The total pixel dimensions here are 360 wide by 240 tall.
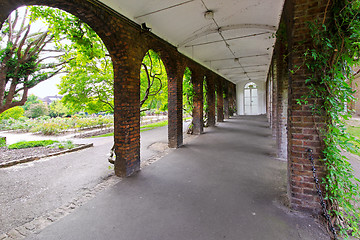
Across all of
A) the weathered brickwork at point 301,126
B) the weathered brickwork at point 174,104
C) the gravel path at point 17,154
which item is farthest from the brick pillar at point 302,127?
the gravel path at point 17,154

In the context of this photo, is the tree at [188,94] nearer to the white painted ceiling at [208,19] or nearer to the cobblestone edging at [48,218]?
the white painted ceiling at [208,19]

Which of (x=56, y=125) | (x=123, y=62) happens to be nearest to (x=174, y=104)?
(x=123, y=62)

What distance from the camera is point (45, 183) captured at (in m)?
3.43

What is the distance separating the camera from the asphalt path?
8.08 ft

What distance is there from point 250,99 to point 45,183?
19285mm

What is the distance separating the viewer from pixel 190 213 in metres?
2.18

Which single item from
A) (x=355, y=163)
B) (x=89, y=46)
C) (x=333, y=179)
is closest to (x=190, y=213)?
(x=333, y=179)

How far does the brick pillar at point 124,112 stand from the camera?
3.39 m

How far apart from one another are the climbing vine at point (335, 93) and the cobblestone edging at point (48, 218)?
3269 millimetres

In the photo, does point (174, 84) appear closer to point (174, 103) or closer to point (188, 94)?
point (174, 103)

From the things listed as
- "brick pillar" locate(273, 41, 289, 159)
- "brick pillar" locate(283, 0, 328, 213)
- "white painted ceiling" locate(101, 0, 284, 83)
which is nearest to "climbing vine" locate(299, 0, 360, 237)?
"brick pillar" locate(283, 0, 328, 213)

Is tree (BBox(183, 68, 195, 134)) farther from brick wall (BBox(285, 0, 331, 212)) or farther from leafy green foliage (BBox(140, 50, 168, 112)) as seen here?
brick wall (BBox(285, 0, 331, 212))

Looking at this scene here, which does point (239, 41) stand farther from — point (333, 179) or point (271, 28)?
point (333, 179)

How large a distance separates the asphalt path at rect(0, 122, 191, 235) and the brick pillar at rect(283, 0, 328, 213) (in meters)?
3.03
